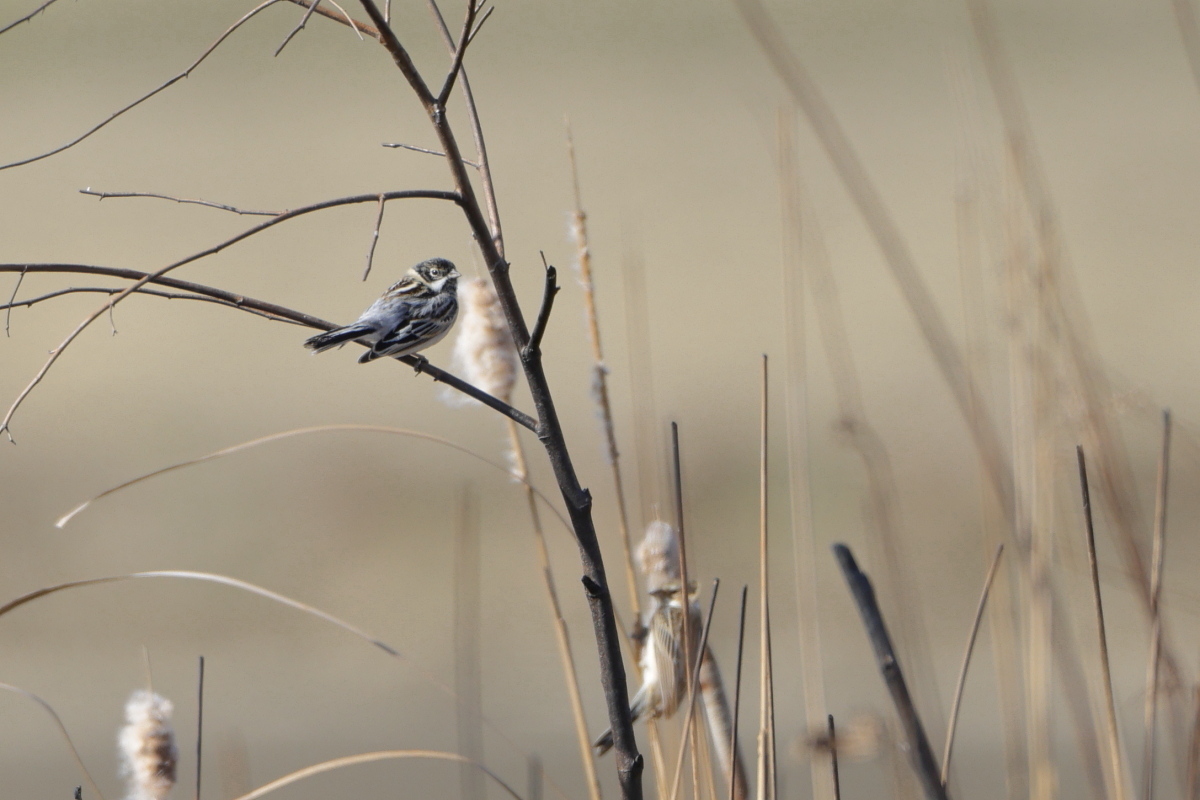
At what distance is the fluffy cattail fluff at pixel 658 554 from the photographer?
167 centimetres

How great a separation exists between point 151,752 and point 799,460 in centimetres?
100

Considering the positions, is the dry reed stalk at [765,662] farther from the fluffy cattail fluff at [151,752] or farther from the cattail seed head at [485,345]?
the fluffy cattail fluff at [151,752]

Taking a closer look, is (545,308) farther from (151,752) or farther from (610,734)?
(610,734)

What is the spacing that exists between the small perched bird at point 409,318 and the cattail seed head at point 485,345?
0.28m

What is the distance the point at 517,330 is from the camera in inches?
38.0

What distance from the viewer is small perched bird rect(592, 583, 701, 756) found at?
5.52 ft

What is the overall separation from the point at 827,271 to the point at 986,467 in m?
0.42

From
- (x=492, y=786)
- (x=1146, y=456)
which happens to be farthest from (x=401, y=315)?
(x=1146, y=456)

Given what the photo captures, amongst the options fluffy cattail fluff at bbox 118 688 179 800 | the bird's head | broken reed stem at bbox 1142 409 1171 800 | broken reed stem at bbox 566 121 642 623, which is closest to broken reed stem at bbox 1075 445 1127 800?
broken reed stem at bbox 1142 409 1171 800

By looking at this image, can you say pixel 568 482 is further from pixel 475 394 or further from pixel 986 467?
pixel 986 467

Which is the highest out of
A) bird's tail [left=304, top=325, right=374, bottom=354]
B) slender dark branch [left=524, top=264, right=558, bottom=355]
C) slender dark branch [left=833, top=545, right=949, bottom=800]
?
bird's tail [left=304, top=325, right=374, bottom=354]

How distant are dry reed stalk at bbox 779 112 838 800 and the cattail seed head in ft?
1.45

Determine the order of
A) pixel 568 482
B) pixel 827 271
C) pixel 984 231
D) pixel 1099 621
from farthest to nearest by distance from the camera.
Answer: pixel 984 231 < pixel 827 271 < pixel 1099 621 < pixel 568 482

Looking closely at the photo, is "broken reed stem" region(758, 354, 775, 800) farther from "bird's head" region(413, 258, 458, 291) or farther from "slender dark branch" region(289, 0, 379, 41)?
"bird's head" region(413, 258, 458, 291)
